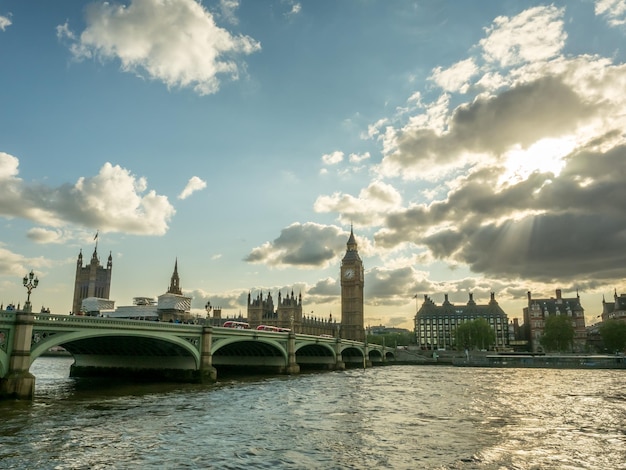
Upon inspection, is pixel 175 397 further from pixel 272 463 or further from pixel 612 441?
pixel 612 441

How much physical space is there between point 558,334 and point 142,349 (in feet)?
A: 368

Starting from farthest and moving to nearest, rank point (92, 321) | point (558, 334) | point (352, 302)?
point (352, 302), point (558, 334), point (92, 321)

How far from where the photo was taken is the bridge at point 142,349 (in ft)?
95.5

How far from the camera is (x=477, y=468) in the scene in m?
16.2

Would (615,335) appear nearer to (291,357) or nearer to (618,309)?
(618,309)

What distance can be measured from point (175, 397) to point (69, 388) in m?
12.4

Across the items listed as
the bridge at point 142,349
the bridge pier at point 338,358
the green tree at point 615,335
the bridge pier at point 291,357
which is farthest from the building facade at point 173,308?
the green tree at point 615,335

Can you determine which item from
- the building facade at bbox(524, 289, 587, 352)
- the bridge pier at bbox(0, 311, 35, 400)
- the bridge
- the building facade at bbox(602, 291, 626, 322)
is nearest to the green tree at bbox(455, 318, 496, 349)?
the building facade at bbox(524, 289, 587, 352)

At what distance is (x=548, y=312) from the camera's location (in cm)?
16575

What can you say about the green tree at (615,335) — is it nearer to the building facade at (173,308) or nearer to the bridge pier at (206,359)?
→ the building facade at (173,308)

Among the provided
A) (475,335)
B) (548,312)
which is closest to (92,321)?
(475,335)

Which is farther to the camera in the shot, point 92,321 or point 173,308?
point 173,308

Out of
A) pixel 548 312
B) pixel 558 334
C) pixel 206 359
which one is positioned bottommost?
pixel 206 359

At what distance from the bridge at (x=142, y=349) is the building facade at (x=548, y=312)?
98801 mm
